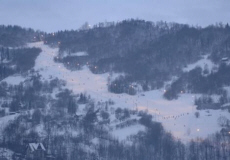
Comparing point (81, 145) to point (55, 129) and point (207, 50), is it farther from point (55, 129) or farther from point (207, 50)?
point (207, 50)

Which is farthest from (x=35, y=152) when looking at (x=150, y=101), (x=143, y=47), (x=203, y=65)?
(x=143, y=47)

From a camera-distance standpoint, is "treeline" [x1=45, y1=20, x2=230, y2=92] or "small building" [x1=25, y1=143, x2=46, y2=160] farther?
"treeline" [x1=45, y1=20, x2=230, y2=92]

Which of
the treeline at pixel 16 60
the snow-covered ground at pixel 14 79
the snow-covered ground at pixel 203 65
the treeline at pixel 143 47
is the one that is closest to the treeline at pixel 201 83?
the snow-covered ground at pixel 203 65

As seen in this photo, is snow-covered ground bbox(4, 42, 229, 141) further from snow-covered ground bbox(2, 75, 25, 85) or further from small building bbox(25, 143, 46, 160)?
small building bbox(25, 143, 46, 160)

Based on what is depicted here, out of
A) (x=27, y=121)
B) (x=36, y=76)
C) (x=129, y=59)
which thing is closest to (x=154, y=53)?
(x=129, y=59)

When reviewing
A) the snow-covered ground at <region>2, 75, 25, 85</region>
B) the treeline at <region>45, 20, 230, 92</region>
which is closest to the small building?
the treeline at <region>45, 20, 230, 92</region>
